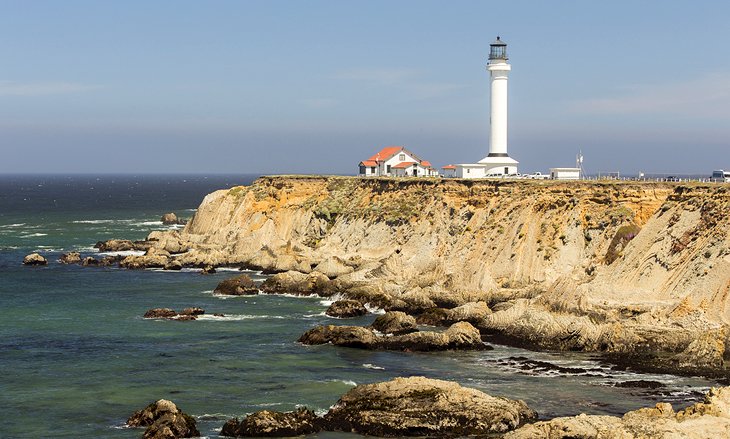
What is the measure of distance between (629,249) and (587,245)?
8282mm

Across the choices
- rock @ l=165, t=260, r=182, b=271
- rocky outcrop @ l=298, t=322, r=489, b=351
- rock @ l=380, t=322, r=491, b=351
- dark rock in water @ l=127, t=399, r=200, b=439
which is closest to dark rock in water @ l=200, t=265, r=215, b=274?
rock @ l=165, t=260, r=182, b=271

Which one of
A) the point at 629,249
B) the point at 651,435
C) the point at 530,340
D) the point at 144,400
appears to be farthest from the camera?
the point at 629,249

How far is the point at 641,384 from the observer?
4316 centimetres

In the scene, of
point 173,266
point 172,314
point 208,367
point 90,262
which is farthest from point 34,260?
point 208,367

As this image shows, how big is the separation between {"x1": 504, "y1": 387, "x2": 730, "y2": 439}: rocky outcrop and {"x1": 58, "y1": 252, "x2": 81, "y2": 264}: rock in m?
64.5

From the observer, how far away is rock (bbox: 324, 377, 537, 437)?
36594 mm

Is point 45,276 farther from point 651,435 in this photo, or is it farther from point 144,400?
point 651,435

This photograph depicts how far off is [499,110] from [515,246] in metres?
27.1

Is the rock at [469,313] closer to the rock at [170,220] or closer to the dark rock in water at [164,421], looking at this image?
the dark rock in water at [164,421]

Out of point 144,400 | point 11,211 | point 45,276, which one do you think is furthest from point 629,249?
point 11,211

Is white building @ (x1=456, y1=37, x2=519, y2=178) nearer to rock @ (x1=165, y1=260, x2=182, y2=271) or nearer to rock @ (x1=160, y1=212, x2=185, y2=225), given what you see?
rock @ (x1=165, y1=260, x2=182, y2=271)

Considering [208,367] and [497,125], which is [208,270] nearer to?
[497,125]

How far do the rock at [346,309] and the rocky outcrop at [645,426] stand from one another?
27.8m

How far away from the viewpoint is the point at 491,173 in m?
94.6
